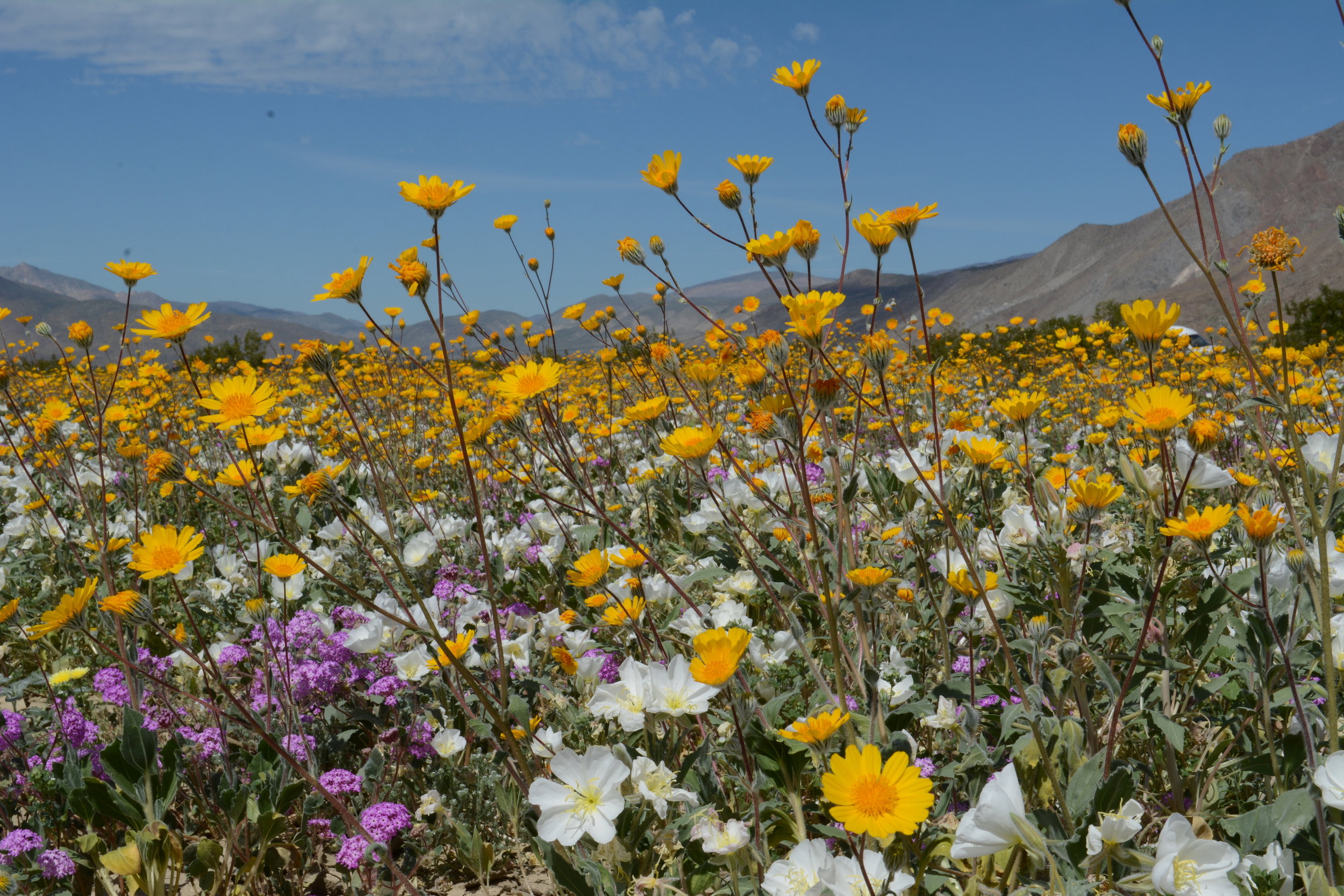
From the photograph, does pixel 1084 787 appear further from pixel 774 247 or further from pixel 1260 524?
pixel 774 247

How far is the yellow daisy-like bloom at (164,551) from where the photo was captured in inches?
61.6

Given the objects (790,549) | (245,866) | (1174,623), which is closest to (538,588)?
(790,549)

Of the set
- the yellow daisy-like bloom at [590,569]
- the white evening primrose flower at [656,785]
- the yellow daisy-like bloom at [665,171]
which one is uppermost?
the yellow daisy-like bloom at [665,171]

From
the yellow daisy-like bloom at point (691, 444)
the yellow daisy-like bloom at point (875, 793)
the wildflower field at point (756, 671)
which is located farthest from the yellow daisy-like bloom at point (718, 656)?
the yellow daisy-like bloom at point (691, 444)

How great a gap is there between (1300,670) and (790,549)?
118 centimetres

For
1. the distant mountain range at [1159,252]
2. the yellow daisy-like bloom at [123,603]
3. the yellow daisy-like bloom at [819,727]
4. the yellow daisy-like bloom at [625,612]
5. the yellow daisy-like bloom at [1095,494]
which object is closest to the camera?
the yellow daisy-like bloom at [819,727]

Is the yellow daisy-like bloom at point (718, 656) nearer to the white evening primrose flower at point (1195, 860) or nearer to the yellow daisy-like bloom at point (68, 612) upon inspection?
the white evening primrose flower at point (1195, 860)

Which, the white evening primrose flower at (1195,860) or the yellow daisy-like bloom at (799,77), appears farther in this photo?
the yellow daisy-like bloom at (799,77)

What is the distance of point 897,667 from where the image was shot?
181cm

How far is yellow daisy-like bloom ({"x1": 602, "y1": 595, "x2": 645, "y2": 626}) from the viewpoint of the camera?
1726 mm

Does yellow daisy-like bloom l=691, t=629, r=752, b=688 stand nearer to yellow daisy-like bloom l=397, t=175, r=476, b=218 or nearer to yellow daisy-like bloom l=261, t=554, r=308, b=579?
yellow daisy-like bloom l=397, t=175, r=476, b=218

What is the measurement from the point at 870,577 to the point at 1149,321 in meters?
0.67

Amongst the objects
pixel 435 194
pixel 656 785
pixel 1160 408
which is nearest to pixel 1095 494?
pixel 1160 408

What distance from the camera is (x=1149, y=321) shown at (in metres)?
1.42
